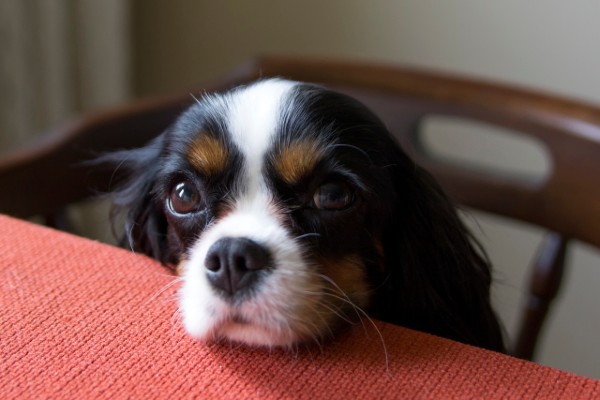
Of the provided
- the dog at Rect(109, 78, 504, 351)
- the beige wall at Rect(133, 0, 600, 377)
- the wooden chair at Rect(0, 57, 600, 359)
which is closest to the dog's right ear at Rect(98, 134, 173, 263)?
the dog at Rect(109, 78, 504, 351)

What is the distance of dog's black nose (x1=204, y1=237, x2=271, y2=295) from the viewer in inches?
26.0

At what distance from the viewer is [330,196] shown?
751mm

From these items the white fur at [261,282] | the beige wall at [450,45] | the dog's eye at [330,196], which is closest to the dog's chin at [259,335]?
the white fur at [261,282]

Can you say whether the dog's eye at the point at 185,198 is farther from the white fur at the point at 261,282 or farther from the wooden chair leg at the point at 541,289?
the wooden chair leg at the point at 541,289

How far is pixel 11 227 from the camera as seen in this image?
800 mm

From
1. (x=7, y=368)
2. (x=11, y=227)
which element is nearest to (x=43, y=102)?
(x=11, y=227)

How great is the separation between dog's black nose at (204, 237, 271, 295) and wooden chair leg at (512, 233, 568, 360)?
0.68 metres

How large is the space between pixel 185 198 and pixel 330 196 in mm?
158

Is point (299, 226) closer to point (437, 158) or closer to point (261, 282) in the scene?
point (261, 282)

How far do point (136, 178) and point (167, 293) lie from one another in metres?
0.30

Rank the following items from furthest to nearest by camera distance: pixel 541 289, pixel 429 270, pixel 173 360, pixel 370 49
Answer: pixel 370 49
pixel 541 289
pixel 429 270
pixel 173 360

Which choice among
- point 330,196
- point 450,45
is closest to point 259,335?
point 330,196

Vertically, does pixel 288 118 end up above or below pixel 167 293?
above

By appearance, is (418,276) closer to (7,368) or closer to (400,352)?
(400,352)
